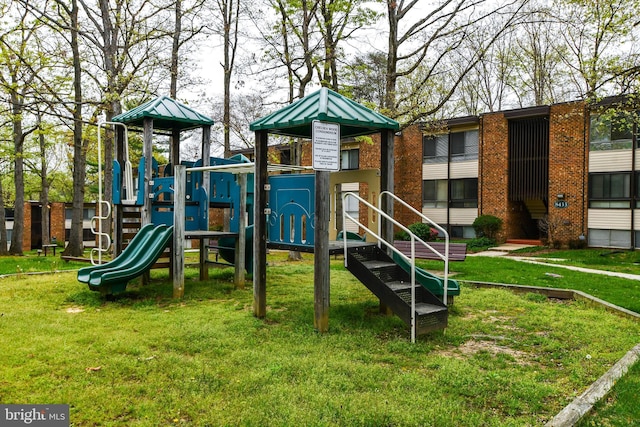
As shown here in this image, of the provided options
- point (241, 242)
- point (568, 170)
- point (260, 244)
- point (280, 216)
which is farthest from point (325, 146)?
point (568, 170)

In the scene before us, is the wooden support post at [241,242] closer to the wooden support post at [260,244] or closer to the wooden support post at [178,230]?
the wooden support post at [178,230]

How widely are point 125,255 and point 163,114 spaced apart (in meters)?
2.90

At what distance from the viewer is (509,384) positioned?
4348 millimetres

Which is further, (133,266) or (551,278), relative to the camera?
(551,278)

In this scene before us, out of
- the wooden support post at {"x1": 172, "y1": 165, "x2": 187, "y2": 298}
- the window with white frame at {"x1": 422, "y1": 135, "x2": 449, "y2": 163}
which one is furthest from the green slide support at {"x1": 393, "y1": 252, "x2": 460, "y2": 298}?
the window with white frame at {"x1": 422, "y1": 135, "x2": 449, "y2": 163}

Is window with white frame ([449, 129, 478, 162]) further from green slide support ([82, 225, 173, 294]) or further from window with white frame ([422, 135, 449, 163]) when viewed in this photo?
green slide support ([82, 225, 173, 294])

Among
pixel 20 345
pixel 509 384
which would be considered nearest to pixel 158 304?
pixel 20 345

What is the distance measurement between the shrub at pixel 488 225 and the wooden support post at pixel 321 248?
19681 mm

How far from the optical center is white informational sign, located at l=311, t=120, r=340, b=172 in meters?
6.06

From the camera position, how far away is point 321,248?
6.27 m

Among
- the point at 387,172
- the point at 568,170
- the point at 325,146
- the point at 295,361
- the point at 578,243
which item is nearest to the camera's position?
the point at 295,361

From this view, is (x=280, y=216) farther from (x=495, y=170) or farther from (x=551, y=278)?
(x=495, y=170)

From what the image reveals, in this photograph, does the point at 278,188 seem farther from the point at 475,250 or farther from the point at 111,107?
the point at 475,250

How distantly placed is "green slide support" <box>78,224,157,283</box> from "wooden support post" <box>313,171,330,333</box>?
3.91 meters
